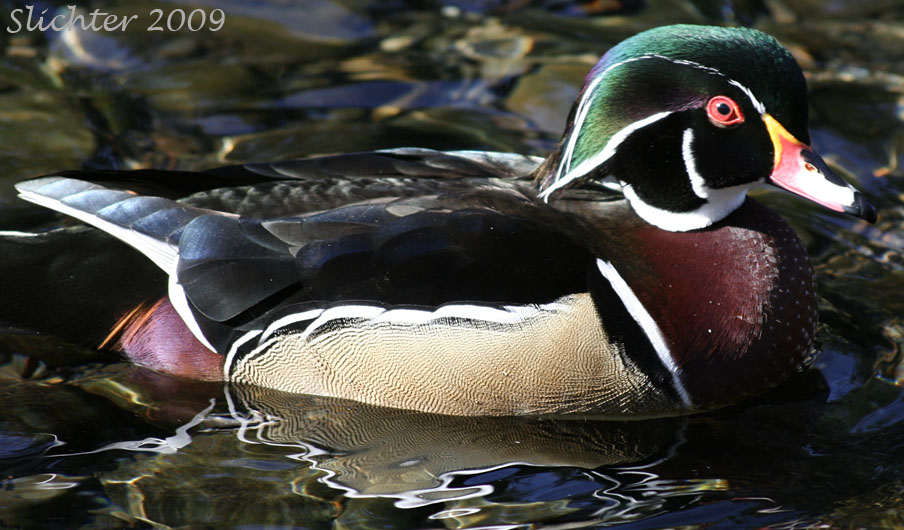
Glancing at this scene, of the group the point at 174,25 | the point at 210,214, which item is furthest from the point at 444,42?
the point at 210,214

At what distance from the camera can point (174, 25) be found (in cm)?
762

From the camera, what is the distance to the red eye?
4.26 metres

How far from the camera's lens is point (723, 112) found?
4.29 metres

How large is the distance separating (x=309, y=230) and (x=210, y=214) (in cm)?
45

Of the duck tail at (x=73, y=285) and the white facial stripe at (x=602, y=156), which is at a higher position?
the white facial stripe at (x=602, y=156)

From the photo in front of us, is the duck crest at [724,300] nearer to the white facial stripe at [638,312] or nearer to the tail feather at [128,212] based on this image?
the white facial stripe at [638,312]

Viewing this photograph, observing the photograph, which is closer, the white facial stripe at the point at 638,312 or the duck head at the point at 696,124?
the duck head at the point at 696,124

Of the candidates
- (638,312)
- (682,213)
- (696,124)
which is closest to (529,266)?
(638,312)

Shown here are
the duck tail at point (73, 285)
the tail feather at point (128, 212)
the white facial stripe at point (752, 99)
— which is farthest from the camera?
the duck tail at point (73, 285)

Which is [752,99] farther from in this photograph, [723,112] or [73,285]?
[73,285]

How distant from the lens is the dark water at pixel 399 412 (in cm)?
409

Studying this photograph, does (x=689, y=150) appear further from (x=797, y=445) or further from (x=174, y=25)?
(x=174, y=25)

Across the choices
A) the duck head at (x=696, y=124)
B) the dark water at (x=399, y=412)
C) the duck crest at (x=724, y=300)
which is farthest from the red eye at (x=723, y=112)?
the dark water at (x=399, y=412)

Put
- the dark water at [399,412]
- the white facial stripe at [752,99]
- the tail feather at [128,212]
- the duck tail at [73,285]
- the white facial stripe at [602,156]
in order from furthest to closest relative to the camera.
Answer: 1. the duck tail at [73,285]
2. the tail feather at [128,212]
3. the white facial stripe at [602,156]
4. the white facial stripe at [752,99]
5. the dark water at [399,412]
